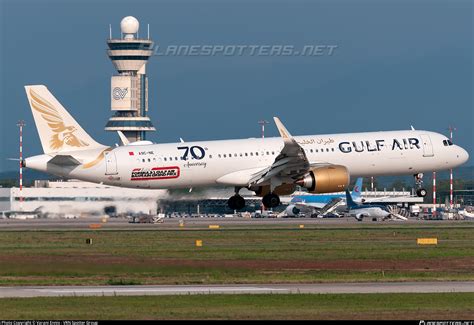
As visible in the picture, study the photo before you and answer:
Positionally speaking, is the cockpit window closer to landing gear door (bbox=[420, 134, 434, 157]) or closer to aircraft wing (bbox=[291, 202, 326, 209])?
landing gear door (bbox=[420, 134, 434, 157])

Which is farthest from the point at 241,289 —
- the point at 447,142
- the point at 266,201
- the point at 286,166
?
the point at 447,142

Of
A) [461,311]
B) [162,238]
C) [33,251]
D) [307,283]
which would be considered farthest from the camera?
[162,238]

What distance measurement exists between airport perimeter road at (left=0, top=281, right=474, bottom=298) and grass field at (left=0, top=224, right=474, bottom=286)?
75.7 inches

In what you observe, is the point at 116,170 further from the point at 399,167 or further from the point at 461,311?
the point at 461,311

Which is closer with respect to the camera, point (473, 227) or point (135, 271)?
point (135, 271)

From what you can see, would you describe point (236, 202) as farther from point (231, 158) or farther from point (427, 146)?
point (427, 146)

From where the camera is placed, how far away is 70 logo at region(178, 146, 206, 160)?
240 feet

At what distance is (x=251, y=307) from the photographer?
33.4m

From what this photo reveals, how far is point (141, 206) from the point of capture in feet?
260

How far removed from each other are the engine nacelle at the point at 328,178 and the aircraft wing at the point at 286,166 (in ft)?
2.37

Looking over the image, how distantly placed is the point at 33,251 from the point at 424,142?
29855mm

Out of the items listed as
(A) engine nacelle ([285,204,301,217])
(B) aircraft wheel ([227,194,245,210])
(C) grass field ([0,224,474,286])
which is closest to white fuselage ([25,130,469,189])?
(B) aircraft wheel ([227,194,245,210])

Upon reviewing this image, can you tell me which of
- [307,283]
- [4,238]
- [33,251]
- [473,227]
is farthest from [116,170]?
[307,283]

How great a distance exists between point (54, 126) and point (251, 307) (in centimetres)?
4364
